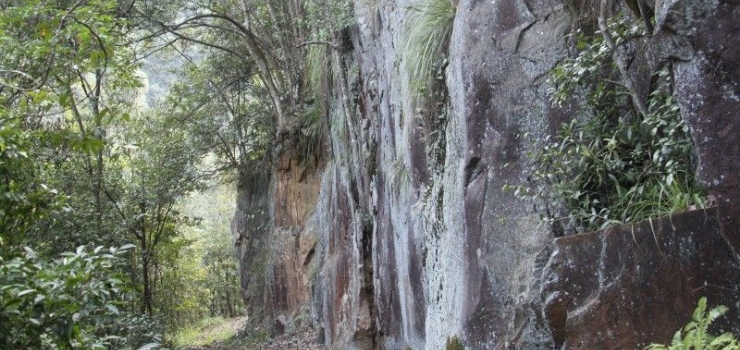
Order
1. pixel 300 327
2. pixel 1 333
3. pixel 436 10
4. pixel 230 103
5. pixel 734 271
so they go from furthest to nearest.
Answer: pixel 230 103 < pixel 300 327 < pixel 436 10 < pixel 1 333 < pixel 734 271

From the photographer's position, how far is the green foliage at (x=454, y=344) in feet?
18.8

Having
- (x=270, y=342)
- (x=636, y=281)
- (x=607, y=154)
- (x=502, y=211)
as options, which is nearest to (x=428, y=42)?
(x=502, y=211)

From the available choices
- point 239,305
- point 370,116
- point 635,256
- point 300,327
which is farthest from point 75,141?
point 239,305

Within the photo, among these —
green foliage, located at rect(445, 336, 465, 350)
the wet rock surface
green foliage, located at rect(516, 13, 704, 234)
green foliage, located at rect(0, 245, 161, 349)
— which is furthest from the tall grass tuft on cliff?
green foliage, located at rect(0, 245, 161, 349)

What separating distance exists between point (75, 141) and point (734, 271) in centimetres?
431

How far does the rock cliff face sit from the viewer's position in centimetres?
376

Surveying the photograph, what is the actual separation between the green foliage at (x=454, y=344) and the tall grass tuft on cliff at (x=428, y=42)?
2.58 meters

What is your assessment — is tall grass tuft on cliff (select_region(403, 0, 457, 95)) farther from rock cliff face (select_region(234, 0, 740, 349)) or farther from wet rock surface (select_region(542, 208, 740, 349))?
wet rock surface (select_region(542, 208, 740, 349))

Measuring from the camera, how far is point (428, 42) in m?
6.96

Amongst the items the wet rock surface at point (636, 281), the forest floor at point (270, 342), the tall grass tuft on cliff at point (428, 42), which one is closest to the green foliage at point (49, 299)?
the wet rock surface at point (636, 281)

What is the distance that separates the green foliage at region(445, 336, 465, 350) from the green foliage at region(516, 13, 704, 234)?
1420mm

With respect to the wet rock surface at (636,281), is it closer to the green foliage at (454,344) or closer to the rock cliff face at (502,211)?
the rock cliff face at (502,211)

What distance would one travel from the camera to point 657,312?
390 cm

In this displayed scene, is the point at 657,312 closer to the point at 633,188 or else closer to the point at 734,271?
the point at 734,271
